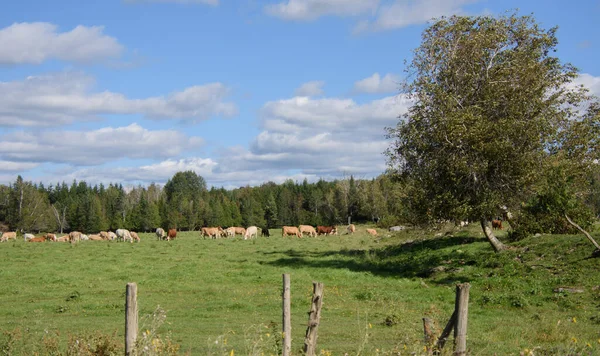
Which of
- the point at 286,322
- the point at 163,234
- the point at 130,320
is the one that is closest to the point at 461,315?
the point at 286,322

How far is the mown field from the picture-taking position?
12.1 meters

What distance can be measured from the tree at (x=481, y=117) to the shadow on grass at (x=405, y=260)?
7.30ft

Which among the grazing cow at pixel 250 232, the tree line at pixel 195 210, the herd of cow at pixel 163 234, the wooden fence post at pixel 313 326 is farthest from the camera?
the tree line at pixel 195 210

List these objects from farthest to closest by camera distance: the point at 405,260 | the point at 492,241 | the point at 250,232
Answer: the point at 250,232
the point at 405,260
the point at 492,241

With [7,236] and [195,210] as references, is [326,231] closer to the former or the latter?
[7,236]

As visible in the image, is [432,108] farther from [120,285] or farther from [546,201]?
[120,285]

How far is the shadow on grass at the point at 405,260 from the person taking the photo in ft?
83.2

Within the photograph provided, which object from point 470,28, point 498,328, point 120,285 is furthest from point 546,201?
point 120,285

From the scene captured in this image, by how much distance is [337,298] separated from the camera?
19969 mm

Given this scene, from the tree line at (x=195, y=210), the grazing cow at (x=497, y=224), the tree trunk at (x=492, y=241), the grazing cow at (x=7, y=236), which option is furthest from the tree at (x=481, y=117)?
the tree line at (x=195, y=210)

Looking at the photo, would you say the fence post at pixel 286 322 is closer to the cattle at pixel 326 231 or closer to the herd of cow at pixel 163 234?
the herd of cow at pixel 163 234

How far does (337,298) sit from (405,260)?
1059cm

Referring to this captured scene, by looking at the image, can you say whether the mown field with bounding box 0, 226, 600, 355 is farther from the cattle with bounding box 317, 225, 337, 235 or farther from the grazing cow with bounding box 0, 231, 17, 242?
the grazing cow with bounding box 0, 231, 17, 242

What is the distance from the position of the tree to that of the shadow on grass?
2225mm
